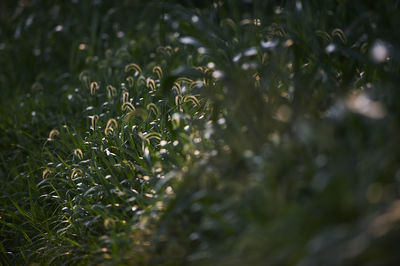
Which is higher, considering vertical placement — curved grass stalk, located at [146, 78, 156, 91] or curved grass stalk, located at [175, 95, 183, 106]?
curved grass stalk, located at [146, 78, 156, 91]

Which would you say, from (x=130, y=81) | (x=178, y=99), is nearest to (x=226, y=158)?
(x=178, y=99)

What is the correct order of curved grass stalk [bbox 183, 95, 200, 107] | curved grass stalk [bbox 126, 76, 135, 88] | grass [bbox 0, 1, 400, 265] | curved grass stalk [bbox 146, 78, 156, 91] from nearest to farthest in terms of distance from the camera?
grass [bbox 0, 1, 400, 265] → curved grass stalk [bbox 183, 95, 200, 107] → curved grass stalk [bbox 146, 78, 156, 91] → curved grass stalk [bbox 126, 76, 135, 88]

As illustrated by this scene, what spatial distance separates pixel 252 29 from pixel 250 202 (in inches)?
58.1

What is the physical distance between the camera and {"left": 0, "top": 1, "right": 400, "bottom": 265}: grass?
1241 mm

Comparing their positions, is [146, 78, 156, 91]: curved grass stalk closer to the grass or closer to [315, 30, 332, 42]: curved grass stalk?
the grass

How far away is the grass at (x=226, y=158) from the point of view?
1241 millimetres

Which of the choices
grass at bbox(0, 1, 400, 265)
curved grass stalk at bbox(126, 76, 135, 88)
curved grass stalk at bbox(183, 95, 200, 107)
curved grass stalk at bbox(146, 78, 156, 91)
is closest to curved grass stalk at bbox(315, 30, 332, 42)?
grass at bbox(0, 1, 400, 265)

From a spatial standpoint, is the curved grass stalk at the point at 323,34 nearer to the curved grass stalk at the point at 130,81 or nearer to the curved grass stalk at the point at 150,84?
the curved grass stalk at the point at 150,84

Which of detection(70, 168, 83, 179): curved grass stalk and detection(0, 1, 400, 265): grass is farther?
detection(70, 168, 83, 179): curved grass stalk

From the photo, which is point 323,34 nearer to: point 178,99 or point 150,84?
point 178,99

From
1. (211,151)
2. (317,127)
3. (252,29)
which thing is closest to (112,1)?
(252,29)

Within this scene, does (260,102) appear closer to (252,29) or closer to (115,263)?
(115,263)

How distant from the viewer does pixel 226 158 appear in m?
1.55

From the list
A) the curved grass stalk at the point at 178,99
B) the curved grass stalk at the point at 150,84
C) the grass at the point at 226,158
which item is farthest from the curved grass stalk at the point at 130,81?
the curved grass stalk at the point at 178,99
